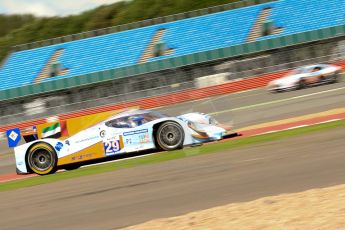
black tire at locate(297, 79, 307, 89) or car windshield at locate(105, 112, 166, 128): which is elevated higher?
black tire at locate(297, 79, 307, 89)

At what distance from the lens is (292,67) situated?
98.1ft

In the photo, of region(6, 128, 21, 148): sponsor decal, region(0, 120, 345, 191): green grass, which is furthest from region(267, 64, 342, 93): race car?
region(6, 128, 21, 148): sponsor decal

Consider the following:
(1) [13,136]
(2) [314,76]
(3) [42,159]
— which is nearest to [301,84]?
(2) [314,76]

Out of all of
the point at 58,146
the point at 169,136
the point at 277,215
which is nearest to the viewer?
the point at 277,215

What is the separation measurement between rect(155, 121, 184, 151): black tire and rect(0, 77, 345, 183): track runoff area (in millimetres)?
757

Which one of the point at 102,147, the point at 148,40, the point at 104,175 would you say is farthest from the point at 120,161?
the point at 148,40

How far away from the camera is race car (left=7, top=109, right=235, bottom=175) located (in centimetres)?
1291

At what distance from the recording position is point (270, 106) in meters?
19.9

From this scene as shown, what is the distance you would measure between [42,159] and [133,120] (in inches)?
93.7

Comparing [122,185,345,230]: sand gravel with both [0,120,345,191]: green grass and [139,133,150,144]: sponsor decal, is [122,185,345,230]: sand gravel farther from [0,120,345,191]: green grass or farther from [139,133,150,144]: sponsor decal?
[139,133,150,144]: sponsor decal

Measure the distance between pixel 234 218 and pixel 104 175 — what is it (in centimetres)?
524

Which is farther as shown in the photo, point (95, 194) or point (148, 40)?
point (148, 40)

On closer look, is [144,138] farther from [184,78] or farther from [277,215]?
[184,78]

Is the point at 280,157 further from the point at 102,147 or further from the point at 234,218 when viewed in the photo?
the point at 102,147
